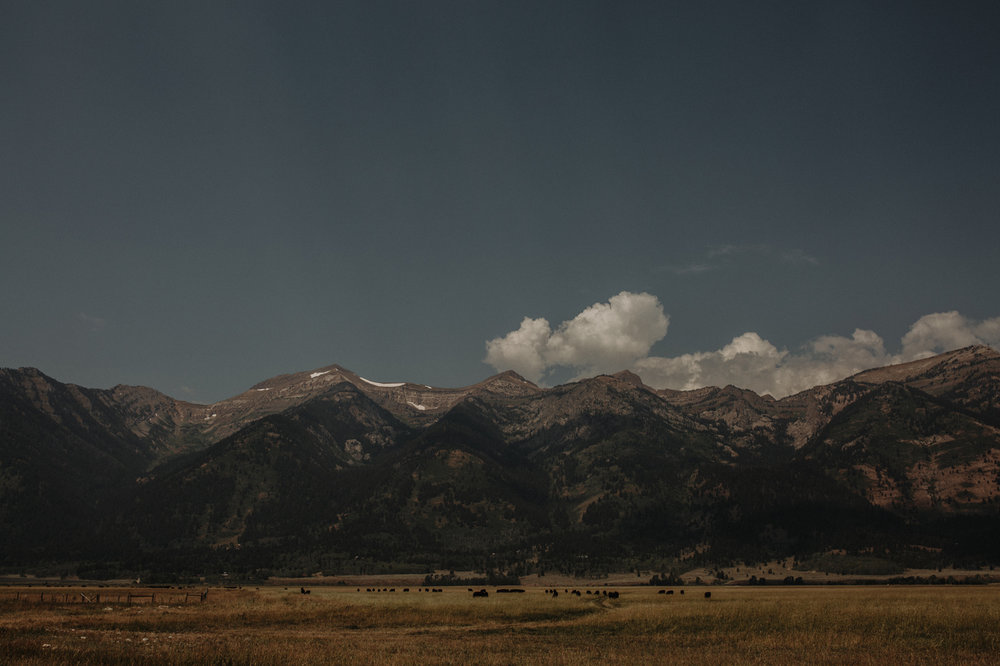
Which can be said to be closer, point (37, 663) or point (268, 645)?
point (37, 663)

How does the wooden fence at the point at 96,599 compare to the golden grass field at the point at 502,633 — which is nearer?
the golden grass field at the point at 502,633

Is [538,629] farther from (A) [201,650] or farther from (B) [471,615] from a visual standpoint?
(A) [201,650]

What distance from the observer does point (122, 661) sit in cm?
3203

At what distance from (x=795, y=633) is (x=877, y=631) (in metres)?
6.92

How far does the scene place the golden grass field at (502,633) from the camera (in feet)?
124

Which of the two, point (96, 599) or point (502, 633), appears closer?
point (502, 633)

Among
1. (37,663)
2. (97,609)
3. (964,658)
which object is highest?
(37,663)

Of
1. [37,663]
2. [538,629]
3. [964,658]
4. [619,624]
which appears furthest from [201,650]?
[964,658]

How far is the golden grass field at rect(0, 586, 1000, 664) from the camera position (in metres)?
37.7

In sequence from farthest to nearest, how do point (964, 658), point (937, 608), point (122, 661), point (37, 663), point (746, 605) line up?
point (746, 605) → point (937, 608) → point (964, 658) → point (122, 661) → point (37, 663)

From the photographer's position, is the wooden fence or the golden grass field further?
the wooden fence

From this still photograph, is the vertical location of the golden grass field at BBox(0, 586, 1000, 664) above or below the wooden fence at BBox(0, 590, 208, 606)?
above

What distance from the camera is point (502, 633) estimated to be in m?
58.1

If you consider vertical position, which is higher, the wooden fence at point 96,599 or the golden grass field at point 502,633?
the golden grass field at point 502,633
